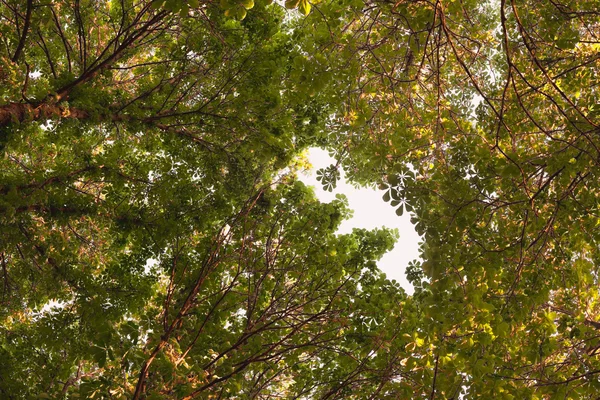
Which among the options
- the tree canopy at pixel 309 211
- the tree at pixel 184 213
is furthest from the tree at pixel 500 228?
the tree at pixel 184 213

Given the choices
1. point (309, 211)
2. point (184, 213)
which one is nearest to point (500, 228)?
point (309, 211)

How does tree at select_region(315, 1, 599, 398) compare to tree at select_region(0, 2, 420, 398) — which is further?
tree at select_region(0, 2, 420, 398)

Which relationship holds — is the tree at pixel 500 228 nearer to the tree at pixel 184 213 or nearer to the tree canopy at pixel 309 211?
the tree canopy at pixel 309 211

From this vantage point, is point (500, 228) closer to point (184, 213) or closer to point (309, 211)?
point (309, 211)

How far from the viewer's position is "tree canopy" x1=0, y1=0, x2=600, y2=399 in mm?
3471

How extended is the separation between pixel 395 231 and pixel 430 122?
1900 millimetres

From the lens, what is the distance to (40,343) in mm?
5188

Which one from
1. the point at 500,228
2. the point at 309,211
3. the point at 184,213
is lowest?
the point at 500,228

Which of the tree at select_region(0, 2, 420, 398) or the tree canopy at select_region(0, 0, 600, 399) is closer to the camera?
the tree canopy at select_region(0, 0, 600, 399)

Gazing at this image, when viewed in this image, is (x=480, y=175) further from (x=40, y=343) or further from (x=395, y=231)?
(x=40, y=343)

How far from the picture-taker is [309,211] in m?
5.91

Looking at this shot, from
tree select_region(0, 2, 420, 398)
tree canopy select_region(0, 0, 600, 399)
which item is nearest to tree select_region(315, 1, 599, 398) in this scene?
tree canopy select_region(0, 0, 600, 399)

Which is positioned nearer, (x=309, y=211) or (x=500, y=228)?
(x=500, y=228)

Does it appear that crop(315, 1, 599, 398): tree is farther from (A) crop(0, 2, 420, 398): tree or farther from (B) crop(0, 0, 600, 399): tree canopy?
(A) crop(0, 2, 420, 398): tree
